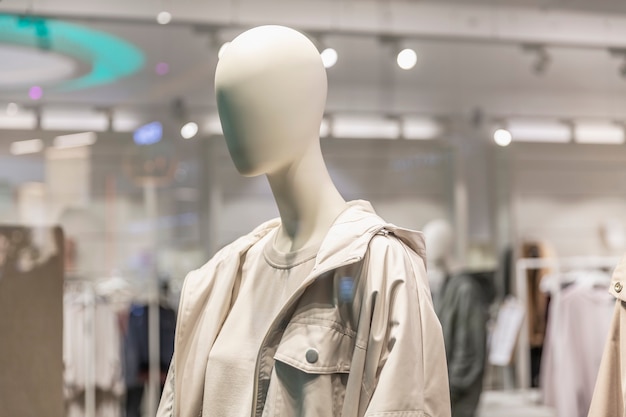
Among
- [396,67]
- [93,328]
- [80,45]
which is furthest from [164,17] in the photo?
[93,328]

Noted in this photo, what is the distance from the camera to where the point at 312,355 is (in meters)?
1.46

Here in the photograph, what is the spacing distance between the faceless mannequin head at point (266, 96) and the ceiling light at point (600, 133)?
2.77 metres

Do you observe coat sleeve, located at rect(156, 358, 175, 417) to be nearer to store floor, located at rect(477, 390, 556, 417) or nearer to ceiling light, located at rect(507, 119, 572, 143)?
store floor, located at rect(477, 390, 556, 417)

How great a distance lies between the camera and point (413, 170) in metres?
4.29

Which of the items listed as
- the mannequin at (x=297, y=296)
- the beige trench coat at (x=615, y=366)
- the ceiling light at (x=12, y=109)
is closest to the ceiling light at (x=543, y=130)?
the ceiling light at (x=12, y=109)

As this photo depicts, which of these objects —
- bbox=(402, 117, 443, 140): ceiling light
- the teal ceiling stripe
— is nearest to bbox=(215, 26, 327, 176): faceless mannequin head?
the teal ceiling stripe

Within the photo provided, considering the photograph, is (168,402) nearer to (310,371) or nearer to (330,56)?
(310,371)

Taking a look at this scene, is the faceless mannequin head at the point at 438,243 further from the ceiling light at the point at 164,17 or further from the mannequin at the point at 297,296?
the mannequin at the point at 297,296

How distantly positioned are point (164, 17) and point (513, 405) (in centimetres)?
254

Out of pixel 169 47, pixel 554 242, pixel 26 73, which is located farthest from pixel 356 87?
pixel 554 242

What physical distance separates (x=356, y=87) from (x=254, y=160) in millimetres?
2504

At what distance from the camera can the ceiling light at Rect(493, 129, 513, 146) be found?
193 inches

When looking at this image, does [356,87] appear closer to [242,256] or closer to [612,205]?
[612,205]

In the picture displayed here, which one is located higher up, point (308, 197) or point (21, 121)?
point (21, 121)
